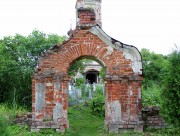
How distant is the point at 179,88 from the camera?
9062mm

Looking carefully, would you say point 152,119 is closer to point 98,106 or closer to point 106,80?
point 106,80

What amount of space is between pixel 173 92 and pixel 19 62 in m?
8.33

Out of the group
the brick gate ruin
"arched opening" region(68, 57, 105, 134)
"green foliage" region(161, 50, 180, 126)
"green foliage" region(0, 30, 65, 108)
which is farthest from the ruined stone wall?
"green foliage" region(0, 30, 65, 108)

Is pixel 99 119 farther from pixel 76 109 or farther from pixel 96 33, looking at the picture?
pixel 96 33

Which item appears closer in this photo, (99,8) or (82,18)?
(82,18)

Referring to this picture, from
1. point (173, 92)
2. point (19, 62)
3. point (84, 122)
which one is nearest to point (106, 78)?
point (173, 92)

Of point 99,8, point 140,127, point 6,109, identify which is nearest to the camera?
point 140,127

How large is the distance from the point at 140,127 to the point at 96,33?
3390 millimetres

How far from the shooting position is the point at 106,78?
11.2 m

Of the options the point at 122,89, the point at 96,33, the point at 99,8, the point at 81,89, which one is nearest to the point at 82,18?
the point at 96,33

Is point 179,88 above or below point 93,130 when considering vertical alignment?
above

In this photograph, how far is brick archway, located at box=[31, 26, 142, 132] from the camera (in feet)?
36.7

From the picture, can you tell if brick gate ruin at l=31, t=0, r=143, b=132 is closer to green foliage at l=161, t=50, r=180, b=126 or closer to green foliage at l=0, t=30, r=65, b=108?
green foliage at l=161, t=50, r=180, b=126

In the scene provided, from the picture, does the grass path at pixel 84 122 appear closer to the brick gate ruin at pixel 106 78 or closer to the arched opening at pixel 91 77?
the brick gate ruin at pixel 106 78
